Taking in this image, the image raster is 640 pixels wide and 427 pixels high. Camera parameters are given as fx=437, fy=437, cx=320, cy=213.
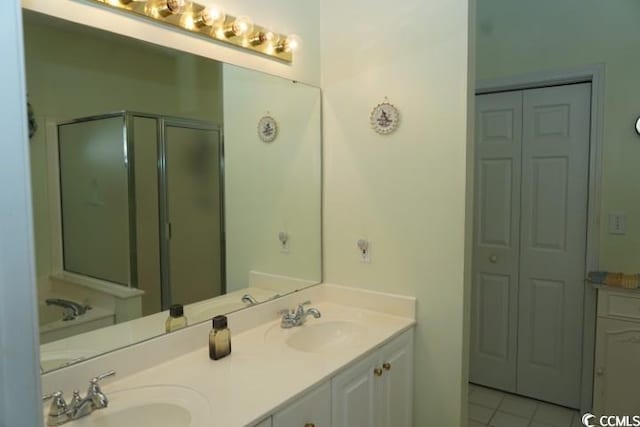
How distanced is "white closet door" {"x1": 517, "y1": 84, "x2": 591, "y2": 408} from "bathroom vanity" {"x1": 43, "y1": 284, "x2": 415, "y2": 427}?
1.27 metres

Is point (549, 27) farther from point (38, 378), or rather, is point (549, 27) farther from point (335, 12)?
point (38, 378)

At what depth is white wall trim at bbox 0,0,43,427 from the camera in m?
0.63

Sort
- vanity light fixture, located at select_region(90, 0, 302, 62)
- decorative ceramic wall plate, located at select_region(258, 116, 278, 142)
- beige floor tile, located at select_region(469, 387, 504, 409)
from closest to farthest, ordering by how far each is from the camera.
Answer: vanity light fixture, located at select_region(90, 0, 302, 62) → decorative ceramic wall plate, located at select_region(258, 116, 278, 142) → beige floor tile, located at select_region(469, 387, 504, 409)

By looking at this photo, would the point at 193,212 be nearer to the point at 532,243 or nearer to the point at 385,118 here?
the point at 385,118

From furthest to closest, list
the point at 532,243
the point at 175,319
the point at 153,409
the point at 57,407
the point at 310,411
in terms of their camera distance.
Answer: the point at 532,243 < the point at 175,319 < the point at 310,411 < the point at 153,409 < the point at 57,407

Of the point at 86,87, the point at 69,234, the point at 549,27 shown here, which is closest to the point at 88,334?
the point at 69,234

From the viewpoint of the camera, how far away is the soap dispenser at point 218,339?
59.0 inches

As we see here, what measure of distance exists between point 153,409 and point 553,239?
2452 millimetres

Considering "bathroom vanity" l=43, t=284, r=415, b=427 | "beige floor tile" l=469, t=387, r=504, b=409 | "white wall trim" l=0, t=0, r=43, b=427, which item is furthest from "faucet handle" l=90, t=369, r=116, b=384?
"beige floor tile" l=469, t=387, r=504, b=409

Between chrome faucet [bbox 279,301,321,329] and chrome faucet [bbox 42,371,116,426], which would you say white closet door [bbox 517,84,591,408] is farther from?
chrome faucet [bbox 42,371,116,426]

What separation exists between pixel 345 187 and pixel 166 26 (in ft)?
3.48

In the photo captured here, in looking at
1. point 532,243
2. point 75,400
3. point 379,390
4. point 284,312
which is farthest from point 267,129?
point 532,243

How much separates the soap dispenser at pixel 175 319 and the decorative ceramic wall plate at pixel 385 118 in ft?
3.79

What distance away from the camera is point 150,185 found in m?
1.53
